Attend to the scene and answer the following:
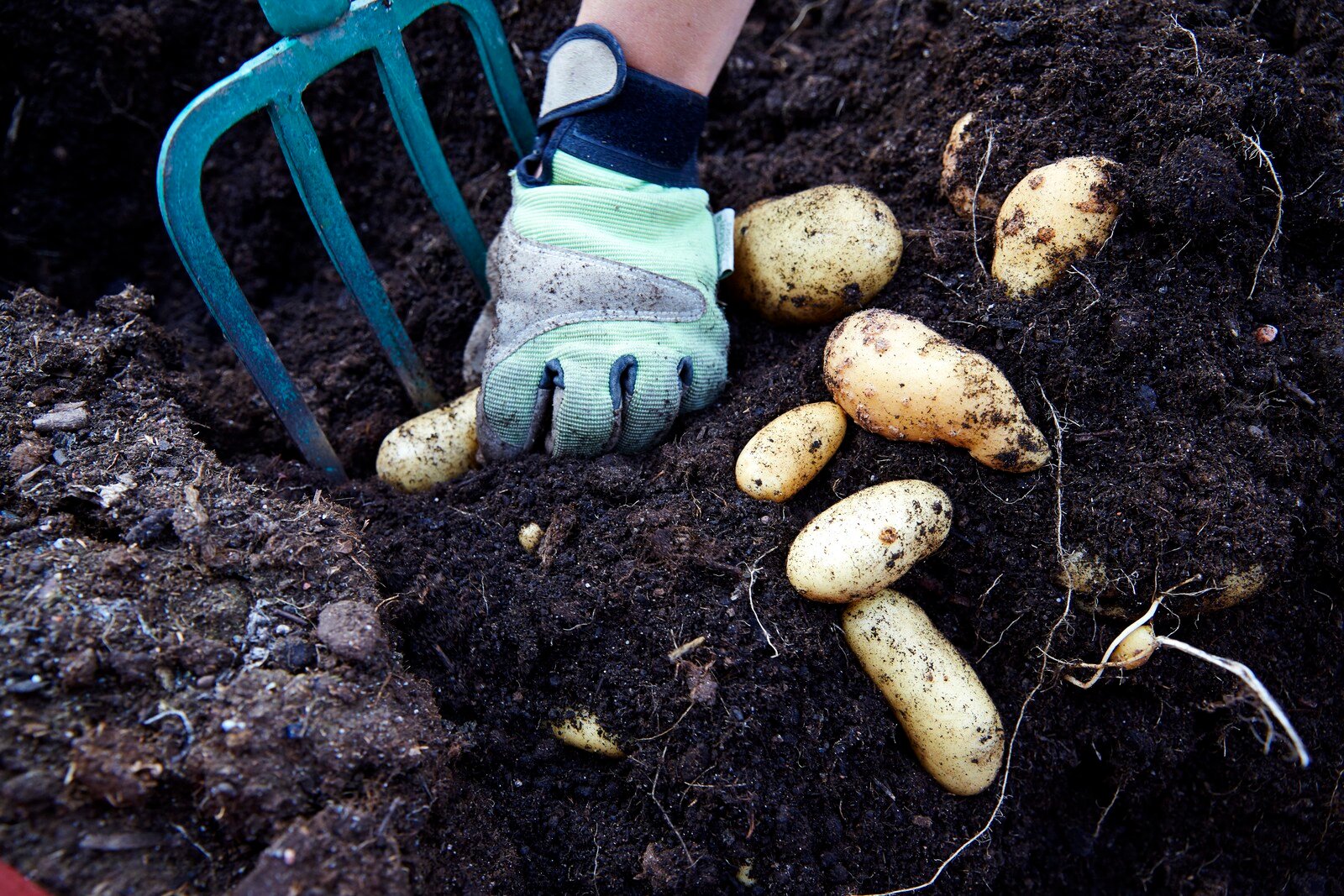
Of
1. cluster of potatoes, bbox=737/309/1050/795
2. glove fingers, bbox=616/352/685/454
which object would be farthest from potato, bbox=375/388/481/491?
cluster of potatoes, bbox=737/309/1050/795

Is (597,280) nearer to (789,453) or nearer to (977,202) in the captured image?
(789,453)

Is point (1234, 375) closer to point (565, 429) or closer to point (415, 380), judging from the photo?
point (565, 429)

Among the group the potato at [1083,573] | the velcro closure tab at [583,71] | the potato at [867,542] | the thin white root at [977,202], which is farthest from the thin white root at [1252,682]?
the velcro closure tab at [583,71]

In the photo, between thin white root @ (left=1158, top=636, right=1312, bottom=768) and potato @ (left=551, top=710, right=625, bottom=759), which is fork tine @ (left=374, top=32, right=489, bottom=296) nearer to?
potato @ (left=551, top=710, right=625, bottom=759)

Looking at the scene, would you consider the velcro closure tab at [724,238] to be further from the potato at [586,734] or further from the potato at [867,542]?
the potato at [586,734]

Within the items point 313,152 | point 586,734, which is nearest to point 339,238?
point 313,152

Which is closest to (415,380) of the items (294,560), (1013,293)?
(294,560)
